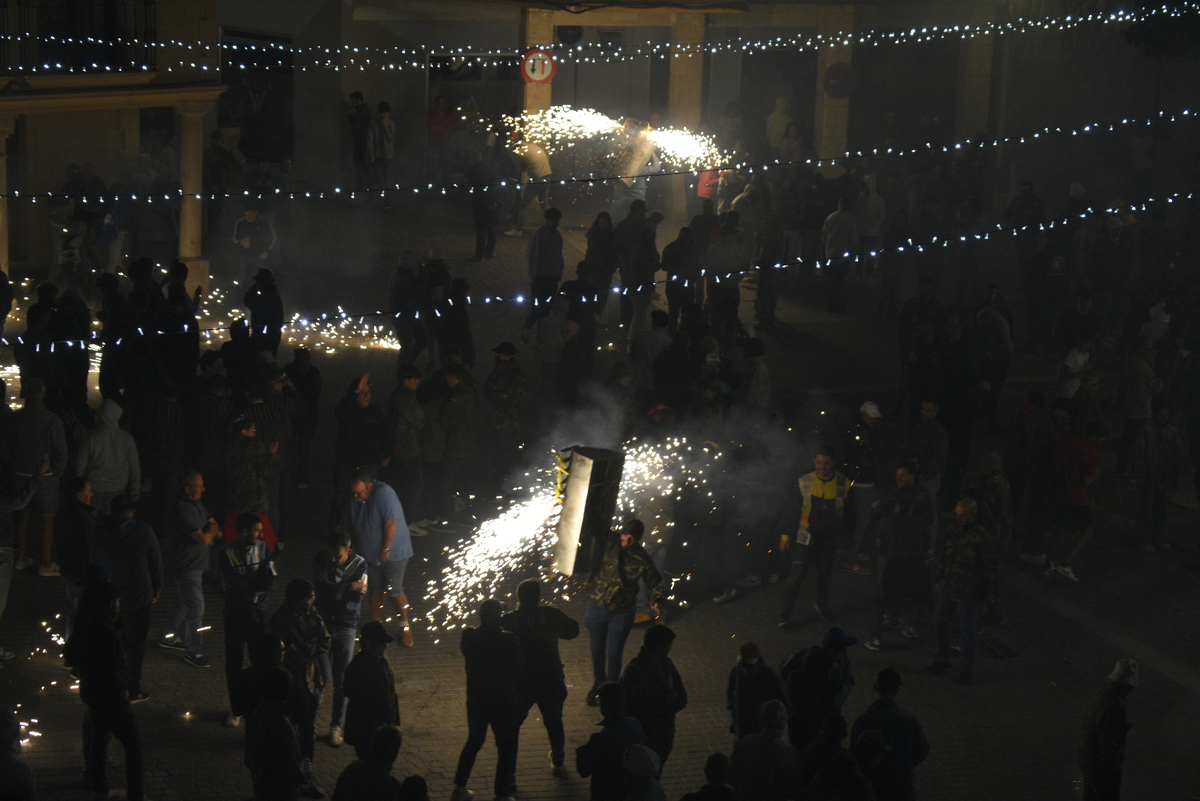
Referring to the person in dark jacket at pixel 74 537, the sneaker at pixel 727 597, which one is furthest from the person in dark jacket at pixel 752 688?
the person in dark jacket at pixel 74 537

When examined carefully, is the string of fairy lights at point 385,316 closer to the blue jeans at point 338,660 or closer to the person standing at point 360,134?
the person standing at point 360,134

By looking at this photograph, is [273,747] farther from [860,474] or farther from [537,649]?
[860,474]

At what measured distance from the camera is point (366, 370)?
642 inches

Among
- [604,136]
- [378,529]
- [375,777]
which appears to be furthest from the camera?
[604,136]

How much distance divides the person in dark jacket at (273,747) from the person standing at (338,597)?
1521mm

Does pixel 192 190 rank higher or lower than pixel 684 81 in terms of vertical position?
lower

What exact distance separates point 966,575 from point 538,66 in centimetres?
1275

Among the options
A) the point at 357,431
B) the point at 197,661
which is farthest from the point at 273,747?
the point at 357,431

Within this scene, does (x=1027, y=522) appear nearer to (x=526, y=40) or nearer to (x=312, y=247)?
(x=312, y=247)

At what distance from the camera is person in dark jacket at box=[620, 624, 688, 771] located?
8.62 meters

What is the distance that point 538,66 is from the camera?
69.9 feet

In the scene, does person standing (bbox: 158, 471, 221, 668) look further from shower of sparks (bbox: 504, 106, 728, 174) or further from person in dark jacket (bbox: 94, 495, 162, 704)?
shower of sparks (bbox: 504, 106, 728, 174)

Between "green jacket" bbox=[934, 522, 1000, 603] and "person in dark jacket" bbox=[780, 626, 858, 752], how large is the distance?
6.54 feet

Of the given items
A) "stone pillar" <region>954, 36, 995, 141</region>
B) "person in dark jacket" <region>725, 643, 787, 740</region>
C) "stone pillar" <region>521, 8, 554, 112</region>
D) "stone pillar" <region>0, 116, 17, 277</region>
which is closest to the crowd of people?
"person in dark jacket" <region>725, 643, 787, 740</region>
